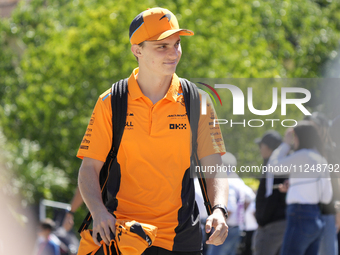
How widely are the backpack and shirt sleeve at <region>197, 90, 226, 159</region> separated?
3 cm

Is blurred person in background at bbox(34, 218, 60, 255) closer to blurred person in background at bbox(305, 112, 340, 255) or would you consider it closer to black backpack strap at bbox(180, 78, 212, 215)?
blurred person in background at bbox(305, 112, 340, 255)

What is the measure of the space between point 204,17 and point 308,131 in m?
5.12

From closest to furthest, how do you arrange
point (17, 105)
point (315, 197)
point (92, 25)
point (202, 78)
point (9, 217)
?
1. point (315, 197)
2. point (9, 217)
3. point (202, 78)
4. point (92, 25)
5. point (17, 105)

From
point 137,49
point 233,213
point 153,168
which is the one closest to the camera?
point 153,168

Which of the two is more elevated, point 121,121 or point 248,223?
point 121,121

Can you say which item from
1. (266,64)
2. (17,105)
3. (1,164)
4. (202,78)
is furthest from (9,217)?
A: (266,64)

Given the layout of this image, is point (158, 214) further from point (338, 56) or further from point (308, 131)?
point (338, 56)

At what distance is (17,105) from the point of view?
36.4 ft

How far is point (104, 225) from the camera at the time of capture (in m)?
2.31

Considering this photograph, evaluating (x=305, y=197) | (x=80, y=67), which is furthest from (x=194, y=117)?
(x=80, y=67)

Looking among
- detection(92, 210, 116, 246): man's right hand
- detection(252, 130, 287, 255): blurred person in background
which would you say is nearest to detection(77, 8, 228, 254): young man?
detection(92, 210, 116, 246): man's right hand

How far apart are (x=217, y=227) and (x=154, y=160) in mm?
458

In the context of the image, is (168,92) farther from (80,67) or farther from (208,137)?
(80,67)

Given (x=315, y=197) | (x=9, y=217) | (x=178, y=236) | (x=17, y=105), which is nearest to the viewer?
(x=178, y=236)
